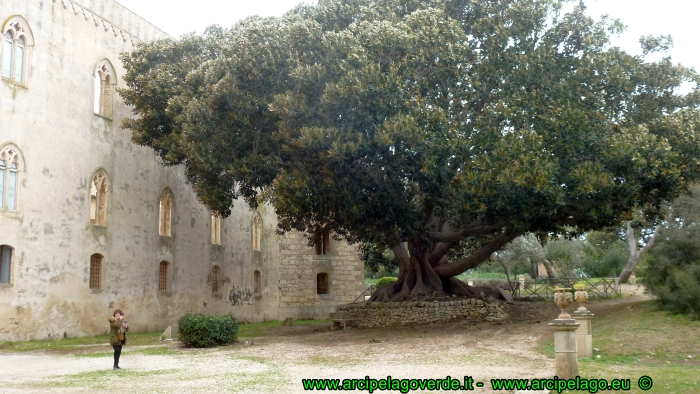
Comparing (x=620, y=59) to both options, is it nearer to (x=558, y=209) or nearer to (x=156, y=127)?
(x=558, y=209)

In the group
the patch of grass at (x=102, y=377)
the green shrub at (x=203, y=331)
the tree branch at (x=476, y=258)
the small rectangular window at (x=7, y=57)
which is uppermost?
the small rectangular window at (x=7, y=57)

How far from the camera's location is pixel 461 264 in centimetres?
2439

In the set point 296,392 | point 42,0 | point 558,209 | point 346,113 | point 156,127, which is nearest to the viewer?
point 296,392

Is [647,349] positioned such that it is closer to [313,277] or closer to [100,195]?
[100,195]

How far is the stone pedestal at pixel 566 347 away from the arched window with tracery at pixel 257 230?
84.8ft

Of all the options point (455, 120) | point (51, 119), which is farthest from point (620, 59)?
point (51, 119)

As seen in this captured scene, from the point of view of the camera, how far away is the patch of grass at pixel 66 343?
1800cm

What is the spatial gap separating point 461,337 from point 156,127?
40.9 feet

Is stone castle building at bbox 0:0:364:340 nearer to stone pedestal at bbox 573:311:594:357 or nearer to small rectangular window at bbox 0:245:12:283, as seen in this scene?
small rectangular window at bbox 0:245:12:283

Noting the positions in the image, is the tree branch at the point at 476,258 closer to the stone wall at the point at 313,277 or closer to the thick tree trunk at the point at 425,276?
the thick tree trunk at the point at 425,276

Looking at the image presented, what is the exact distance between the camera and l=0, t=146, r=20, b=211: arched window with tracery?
1897 centimetres

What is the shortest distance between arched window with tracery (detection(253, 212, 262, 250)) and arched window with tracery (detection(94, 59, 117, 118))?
12616mm

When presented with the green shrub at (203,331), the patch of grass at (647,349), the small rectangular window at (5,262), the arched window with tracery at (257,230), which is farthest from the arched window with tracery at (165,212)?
the patch of grass at (647,349)

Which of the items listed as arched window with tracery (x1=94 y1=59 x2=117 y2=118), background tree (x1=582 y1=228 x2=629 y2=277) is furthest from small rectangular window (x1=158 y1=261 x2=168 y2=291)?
background tree (x1=582 y1=228 x2=629 y2=277)
